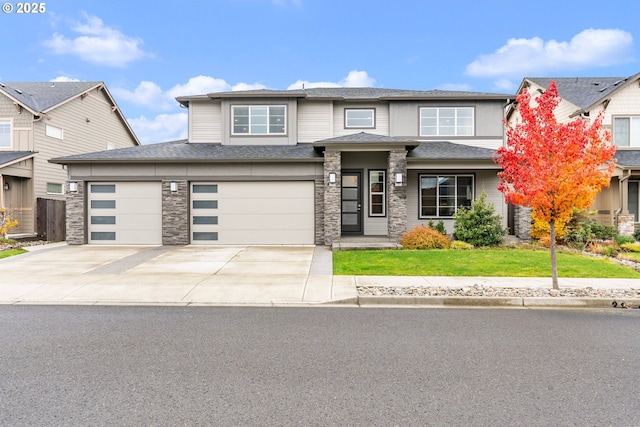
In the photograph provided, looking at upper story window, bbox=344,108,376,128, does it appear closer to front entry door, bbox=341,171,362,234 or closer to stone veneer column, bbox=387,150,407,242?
front entry door, bbox=341,171,362,234

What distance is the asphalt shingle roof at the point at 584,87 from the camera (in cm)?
1905

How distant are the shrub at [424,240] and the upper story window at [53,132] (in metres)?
18.8

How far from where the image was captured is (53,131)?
2012 cm

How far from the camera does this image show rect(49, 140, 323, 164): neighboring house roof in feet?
48.4

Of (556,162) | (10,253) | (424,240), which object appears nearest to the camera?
(556,162)

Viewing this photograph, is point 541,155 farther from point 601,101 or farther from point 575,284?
point 601,101

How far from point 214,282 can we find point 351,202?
8.71m

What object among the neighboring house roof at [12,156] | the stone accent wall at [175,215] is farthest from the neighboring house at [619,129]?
the neighboring house roof at [12,156]

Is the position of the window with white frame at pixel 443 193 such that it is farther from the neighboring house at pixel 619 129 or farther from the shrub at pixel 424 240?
Answer: the neighboring house at pixel 619 129

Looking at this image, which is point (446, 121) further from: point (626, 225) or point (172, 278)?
point (172, 278)

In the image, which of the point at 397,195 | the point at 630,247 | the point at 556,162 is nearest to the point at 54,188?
the point at 397,195

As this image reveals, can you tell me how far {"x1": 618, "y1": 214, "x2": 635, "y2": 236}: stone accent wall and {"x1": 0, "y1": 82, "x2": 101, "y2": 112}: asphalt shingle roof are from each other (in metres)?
27.5

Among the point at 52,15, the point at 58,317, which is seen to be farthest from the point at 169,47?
the point at 58,317

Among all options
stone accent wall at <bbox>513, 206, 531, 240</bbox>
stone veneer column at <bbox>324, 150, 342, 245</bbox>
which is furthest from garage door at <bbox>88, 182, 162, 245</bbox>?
stone accent wall at <bbox>513, 206, 531, 240</bbox>
